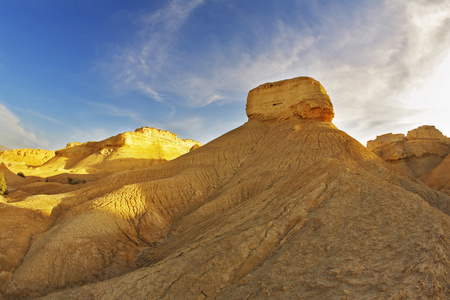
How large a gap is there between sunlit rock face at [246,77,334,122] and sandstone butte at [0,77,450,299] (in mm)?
5350

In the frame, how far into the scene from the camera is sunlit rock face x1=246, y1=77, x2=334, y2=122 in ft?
66.2

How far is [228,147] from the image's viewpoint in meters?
19.9

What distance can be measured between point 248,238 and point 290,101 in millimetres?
17474

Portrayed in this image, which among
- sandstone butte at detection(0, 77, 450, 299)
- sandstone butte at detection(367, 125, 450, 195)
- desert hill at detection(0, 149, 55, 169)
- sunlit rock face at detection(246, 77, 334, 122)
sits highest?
desert hill at detection(0, 149, 55, 169)

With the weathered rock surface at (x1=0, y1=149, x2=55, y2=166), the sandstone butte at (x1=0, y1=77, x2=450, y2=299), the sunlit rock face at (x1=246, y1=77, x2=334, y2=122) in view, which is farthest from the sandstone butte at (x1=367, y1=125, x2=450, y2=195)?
the weathered rock surface at (x1=0, y1=149, x2=55, y2=166)

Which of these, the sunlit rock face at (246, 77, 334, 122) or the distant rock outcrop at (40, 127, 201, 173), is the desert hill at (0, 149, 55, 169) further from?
the sunlit rock face at (246, 77, 334, 122)

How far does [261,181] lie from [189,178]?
5.05m

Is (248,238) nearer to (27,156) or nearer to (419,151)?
(419,151)

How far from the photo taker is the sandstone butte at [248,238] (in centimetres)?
498

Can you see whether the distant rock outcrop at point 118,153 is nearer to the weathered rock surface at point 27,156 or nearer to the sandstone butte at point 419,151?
the weathered rock surface at point 27,156

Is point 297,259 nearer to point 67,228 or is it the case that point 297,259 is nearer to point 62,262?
point 62,262

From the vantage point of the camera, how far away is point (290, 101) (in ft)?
71.3

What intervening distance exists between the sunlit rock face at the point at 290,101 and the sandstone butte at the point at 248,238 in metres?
5.35

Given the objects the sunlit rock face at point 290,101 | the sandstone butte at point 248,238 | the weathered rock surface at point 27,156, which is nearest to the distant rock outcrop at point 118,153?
the weathered rock surface at point 27,156
